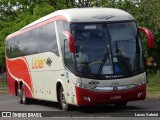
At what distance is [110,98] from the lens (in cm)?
1717

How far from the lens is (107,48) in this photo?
17406mm

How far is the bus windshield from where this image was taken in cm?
1717

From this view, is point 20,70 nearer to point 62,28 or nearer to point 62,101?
point 62,101

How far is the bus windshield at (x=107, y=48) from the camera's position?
1717 centimetres

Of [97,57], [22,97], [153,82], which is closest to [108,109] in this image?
[97,57]

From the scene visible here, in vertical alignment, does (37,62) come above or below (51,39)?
below

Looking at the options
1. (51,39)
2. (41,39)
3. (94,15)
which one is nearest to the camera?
(94,15)

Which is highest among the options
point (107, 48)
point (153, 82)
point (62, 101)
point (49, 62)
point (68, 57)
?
point (107, 48)

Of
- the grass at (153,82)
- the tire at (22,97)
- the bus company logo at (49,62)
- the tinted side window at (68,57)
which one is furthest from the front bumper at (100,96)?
the grass at (153,82)

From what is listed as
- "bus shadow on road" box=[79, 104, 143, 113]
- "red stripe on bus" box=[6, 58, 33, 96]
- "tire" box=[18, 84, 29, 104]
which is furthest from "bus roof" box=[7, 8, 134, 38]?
"tire" box=[18, 84, 29, 104]

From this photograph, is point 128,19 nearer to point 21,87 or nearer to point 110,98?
point 110,98

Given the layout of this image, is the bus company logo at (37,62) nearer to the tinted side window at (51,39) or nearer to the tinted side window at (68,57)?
the tinted side window at (51,39)

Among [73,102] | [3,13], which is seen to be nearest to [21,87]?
[73,102]

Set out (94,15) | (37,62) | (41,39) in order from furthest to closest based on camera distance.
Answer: (37,62), (41,39), (94,15)
